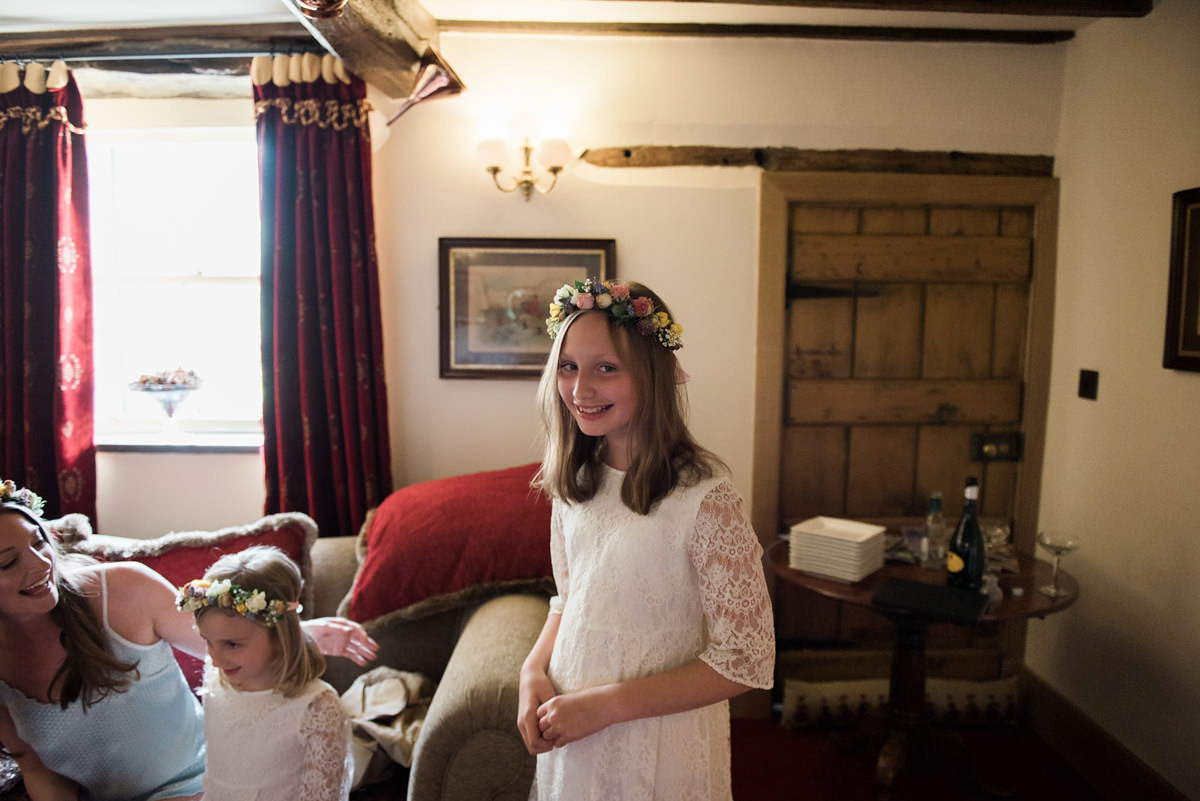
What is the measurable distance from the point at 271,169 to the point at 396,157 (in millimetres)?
423

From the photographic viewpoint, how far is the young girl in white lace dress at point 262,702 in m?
1.37

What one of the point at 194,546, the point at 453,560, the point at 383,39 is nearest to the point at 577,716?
the point at 453,560

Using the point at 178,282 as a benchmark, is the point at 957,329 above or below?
below

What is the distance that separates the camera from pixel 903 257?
262cm

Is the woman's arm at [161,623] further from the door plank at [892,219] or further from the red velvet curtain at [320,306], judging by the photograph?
→ the door plank at [892,219]

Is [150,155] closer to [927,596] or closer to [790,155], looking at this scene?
[790,155]

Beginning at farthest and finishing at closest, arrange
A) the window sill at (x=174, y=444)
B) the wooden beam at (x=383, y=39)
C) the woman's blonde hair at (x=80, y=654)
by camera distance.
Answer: the window sill at (x=174, y=444) < the wooden beam at (x=383, y=39) < the woman's blonde hair at (x=80, y=654)

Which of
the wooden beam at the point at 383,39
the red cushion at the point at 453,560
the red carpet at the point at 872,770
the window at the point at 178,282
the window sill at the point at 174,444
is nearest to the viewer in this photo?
the wooden beam at the point at 383,39

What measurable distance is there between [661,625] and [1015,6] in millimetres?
2123

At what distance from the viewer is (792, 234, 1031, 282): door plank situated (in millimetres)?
2617

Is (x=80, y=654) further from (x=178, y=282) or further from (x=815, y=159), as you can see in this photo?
(x=815, y=159)

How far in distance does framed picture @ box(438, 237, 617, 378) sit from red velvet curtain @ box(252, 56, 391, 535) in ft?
0.86

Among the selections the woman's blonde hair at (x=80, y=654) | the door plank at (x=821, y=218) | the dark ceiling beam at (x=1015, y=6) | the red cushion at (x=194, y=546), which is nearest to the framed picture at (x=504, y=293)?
the door plank at (x=821, y=218)

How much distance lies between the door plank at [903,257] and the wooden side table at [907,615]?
1005 millimetres
